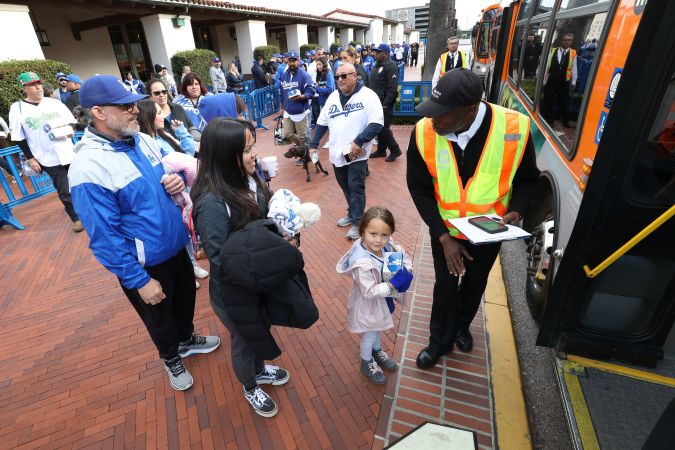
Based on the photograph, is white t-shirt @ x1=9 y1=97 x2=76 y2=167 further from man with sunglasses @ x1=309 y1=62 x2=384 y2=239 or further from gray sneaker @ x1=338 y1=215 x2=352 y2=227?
gray sneaker @ x1=338 y1=215 x2=352 y2=227

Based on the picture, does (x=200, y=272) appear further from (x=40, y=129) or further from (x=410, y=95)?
(x=410, y=95)

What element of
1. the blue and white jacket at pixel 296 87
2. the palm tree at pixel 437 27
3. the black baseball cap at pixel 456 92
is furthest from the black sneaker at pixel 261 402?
the palm tree at pixel 437 27

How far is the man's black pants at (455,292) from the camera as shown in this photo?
234 centimetres

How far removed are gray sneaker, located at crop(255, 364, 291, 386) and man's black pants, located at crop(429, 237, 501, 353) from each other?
3.54 ft

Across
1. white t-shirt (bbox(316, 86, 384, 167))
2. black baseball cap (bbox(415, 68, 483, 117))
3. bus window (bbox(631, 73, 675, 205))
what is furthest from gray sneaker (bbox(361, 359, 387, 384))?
white t-shirt (bbox(316, 86, 384, 167))

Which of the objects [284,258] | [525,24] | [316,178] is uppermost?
[525,24]

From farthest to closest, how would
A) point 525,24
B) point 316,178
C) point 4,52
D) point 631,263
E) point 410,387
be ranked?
1. point 4,52
2. point 316,178
3. point 525,24
4. point 410,387
5. point 631,263

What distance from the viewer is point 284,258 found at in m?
1.75

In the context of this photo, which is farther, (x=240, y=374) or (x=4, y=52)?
(x=4, y=52)

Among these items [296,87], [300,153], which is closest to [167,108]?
[300,153]

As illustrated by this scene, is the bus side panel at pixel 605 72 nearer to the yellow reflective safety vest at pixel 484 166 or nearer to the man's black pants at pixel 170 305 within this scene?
the yellow reflective safety vest at pixel 484 166

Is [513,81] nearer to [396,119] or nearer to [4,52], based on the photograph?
[396,119]

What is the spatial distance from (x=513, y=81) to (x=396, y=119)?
4.48 m

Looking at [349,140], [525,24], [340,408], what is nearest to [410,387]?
[340,408]
